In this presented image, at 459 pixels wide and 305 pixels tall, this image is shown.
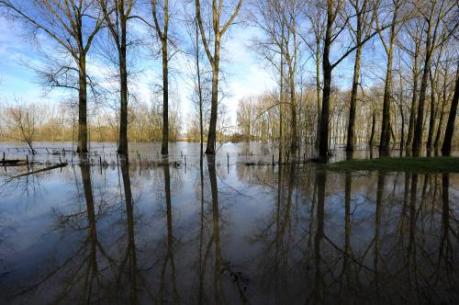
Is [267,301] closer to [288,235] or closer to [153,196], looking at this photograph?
[288,235]

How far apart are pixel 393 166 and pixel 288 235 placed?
901 centimetres

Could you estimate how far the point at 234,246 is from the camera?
Answer: 377 cm

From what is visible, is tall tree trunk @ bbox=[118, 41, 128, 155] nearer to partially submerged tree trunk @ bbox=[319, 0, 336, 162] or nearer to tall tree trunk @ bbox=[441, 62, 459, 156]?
partially submerged tree trunk @ bbox=[319, 0, 336, 162]

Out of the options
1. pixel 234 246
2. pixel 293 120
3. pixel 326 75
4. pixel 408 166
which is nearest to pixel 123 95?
pixel 326 75

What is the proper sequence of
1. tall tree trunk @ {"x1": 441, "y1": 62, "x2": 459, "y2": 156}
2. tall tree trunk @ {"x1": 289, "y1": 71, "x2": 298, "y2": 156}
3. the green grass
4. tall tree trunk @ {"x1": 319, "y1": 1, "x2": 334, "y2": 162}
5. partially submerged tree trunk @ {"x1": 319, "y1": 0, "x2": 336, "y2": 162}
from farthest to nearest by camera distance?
tall tree trunk @ {"x1": 289, "y1": 71, "x2": 298, "y2": 156}, tall tree trunk @ {"x1": 441, "y1": 62, "x2": 459, "y2": 156}, tall tree trunk @ {"x1": 319, "y1": 1, "x2": 334, "y2": 162}, partially submerged tree trunk @ {"x1": 319, "y1": 0, "x2": 336, "y2": 162}, the green grass

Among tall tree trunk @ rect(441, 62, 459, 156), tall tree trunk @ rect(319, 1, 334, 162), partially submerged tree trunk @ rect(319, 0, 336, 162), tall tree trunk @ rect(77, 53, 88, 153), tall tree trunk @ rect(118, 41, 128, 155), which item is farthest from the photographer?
tall tree trunk @ rect(77, 53, 88, 153)

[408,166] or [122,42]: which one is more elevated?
[122,42]

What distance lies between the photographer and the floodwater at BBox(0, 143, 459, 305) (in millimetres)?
2641

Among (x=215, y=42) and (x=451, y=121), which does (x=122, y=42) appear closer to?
(x=215, y=42)

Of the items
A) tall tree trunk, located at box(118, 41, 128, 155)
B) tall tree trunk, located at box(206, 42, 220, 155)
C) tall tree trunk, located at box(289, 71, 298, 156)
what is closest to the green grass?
tall tree trunk, located at box(289, 71, 298, 156)

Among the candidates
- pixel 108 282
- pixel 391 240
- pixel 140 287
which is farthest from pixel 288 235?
pixel 108 282

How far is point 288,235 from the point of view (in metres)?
4.18

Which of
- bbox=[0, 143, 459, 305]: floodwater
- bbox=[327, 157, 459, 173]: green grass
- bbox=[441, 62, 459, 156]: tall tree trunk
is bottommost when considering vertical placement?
bbox=[0, 143, 459, 305]: floodwater

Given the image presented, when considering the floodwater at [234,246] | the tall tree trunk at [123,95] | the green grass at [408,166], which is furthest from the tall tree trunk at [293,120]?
the floodwater at [234,246]
